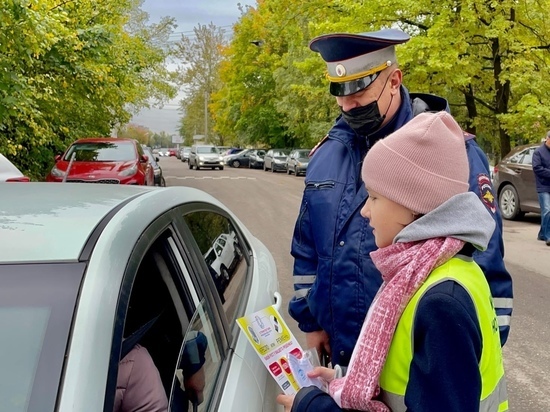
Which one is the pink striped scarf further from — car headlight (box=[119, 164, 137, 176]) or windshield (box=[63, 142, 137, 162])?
windshield (box=[63, 142, 137, 162])

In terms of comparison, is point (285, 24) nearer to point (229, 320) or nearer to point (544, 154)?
point (544, 154)

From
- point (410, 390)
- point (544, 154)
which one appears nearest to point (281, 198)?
point (544, 154)

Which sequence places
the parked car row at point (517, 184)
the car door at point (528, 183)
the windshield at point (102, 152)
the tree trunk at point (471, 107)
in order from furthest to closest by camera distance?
the tree trunk at point (471, 107)
the windshield at point (102, 152)
the parked car row at point (517, 184)
the car door at point (528, 183)

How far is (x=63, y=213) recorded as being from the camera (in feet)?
5.76

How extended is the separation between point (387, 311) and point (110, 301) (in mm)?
653

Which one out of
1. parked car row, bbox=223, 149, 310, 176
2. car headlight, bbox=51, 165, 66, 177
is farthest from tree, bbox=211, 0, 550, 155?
car headlight, bbox=51, 165, 66, 177

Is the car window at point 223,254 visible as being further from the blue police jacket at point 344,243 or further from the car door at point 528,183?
the car door at point 528,183

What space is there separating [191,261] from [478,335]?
1.10 metres

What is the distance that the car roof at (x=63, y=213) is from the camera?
4.86ft

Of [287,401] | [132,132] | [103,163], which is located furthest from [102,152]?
[132,132]

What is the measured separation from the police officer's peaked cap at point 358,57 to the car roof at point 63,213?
77 centimetres

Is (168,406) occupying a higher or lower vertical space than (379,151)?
lower

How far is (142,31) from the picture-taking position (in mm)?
27594

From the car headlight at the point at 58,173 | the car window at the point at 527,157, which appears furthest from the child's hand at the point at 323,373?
the car headlight at the point at 58,173
